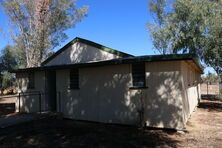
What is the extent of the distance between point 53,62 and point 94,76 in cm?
568

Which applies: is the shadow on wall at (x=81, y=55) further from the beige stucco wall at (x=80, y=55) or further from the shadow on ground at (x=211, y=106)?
the shadow on ground at (x=211, y=106)

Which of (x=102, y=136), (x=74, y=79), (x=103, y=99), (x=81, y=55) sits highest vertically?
(x=81, y=55)

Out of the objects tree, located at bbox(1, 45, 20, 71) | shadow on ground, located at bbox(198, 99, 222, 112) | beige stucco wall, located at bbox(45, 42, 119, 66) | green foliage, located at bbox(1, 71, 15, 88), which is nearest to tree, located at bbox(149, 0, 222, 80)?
shadow on ground, located at bbox(198, 99, 222, 112)

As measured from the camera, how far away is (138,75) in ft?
38.8

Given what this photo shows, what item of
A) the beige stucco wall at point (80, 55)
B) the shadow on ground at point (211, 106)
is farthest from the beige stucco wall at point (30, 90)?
the shadow on ground at point (211, 106)

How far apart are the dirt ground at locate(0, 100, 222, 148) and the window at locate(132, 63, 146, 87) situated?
5.60 feet

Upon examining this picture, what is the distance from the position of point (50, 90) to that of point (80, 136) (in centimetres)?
630

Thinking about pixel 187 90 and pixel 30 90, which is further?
pixel 30 90

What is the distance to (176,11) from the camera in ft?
81.0

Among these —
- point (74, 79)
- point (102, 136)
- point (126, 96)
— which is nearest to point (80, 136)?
point (102, 136)

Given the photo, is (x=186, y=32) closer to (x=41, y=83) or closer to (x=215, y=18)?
(x=215, y=18)

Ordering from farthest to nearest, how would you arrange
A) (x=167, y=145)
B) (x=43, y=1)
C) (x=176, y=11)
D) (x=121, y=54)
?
(x=43, y=1) < (x=176, y=11) < (x=121, y=54) < (x=167, y=145)

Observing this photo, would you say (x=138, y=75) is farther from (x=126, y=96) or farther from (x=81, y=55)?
(x=81, y=55)

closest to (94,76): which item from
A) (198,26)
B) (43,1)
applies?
(198,26)
